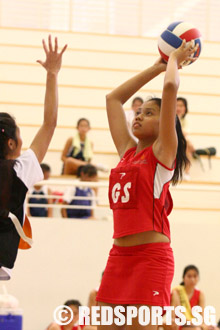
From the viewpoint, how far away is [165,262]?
10.8 feet

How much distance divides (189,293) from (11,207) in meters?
4.45

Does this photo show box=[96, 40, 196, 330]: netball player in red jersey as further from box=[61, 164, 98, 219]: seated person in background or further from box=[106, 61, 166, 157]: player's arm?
box=[61, 164, 98, 219]: seated person in background

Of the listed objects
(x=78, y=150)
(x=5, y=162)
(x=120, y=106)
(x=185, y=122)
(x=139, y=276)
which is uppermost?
(x=185, y=122)

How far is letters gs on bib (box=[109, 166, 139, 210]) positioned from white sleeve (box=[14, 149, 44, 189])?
0.45 meters

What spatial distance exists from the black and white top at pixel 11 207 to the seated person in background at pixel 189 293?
163 inches

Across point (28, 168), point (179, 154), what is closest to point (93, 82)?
point (179, 154)

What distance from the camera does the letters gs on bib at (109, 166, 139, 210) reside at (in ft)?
10.8

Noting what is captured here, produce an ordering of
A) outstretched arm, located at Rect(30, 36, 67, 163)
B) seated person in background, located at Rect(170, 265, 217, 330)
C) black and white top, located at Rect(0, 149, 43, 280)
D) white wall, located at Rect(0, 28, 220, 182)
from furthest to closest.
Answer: white wall, located at Rect(0, 28, 220, 182)
seated person in background, located at Rect(170, 265, 217, 330)
outstretched arm, located at Rect(30, 36, 67, 163)
black and white top, located at Rect(0, 149, 43, 280)

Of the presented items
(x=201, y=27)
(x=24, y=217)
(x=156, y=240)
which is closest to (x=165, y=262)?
(x=156, y=240)

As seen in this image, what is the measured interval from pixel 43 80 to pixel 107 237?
2.33 metres

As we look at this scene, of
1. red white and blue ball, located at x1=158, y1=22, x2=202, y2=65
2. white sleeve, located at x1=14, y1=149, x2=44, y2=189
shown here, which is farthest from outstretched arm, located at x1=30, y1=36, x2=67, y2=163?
red white and blue ball, located at x1=158, y1=22, x2=202, y2=65

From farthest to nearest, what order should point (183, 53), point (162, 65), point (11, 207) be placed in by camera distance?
point (162, 65)
point (183, 53)
point (11, 207)

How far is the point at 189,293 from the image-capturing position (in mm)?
7125

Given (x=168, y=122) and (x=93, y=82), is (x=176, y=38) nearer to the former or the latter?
(x=168, y=122)
